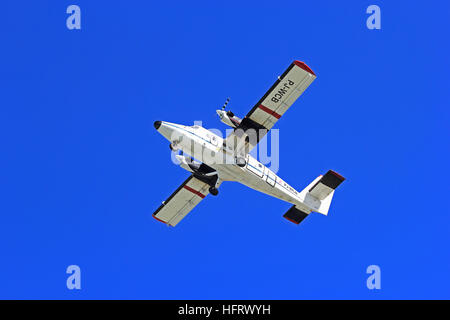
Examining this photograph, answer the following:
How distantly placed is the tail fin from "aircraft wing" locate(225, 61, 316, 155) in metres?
5.23

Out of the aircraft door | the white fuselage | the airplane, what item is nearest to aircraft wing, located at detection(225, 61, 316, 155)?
the airplane

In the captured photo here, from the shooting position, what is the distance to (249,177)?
36094mm

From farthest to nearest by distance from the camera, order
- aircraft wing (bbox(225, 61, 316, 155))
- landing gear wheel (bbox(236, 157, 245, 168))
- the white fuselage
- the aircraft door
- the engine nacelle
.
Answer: the aircraft door < landing gear wheel (bbox(236, 157, 245, 168)) < the engine nacelle < the white fuselage < aircraft wing (bbox(225, 61, 316, 155))

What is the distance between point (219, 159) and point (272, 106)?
392 cm

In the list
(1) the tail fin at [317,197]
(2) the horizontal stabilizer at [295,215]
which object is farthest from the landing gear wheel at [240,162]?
(2) the horizontal stabilizer at [295,215]

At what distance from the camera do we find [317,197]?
38.8 m

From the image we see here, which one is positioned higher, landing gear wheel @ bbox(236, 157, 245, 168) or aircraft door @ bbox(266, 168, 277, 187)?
landing gear wheel @ bbox(236, 157, 245, 168)

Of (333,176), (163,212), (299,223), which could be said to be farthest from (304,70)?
(163,212)

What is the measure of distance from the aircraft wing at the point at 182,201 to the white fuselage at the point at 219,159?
291cm

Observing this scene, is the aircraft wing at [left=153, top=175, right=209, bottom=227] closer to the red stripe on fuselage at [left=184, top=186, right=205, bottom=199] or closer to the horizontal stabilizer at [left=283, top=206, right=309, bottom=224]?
the red stripe on fuselage at [left=184, top=186, right=205, bottom=199]

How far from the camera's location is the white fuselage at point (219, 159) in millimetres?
34625

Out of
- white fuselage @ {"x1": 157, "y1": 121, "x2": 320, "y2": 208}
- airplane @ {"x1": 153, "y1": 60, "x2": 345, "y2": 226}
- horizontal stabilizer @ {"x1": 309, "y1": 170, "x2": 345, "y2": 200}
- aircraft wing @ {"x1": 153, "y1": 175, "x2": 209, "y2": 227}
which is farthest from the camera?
aircraft wing @ {"x1": 153, "y1": 175, "x2": 209, "y2": 227}

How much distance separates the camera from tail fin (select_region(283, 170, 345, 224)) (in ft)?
125

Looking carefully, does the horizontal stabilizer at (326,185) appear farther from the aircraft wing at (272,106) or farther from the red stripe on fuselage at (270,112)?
the red stripe on fuselage at (270,112)
